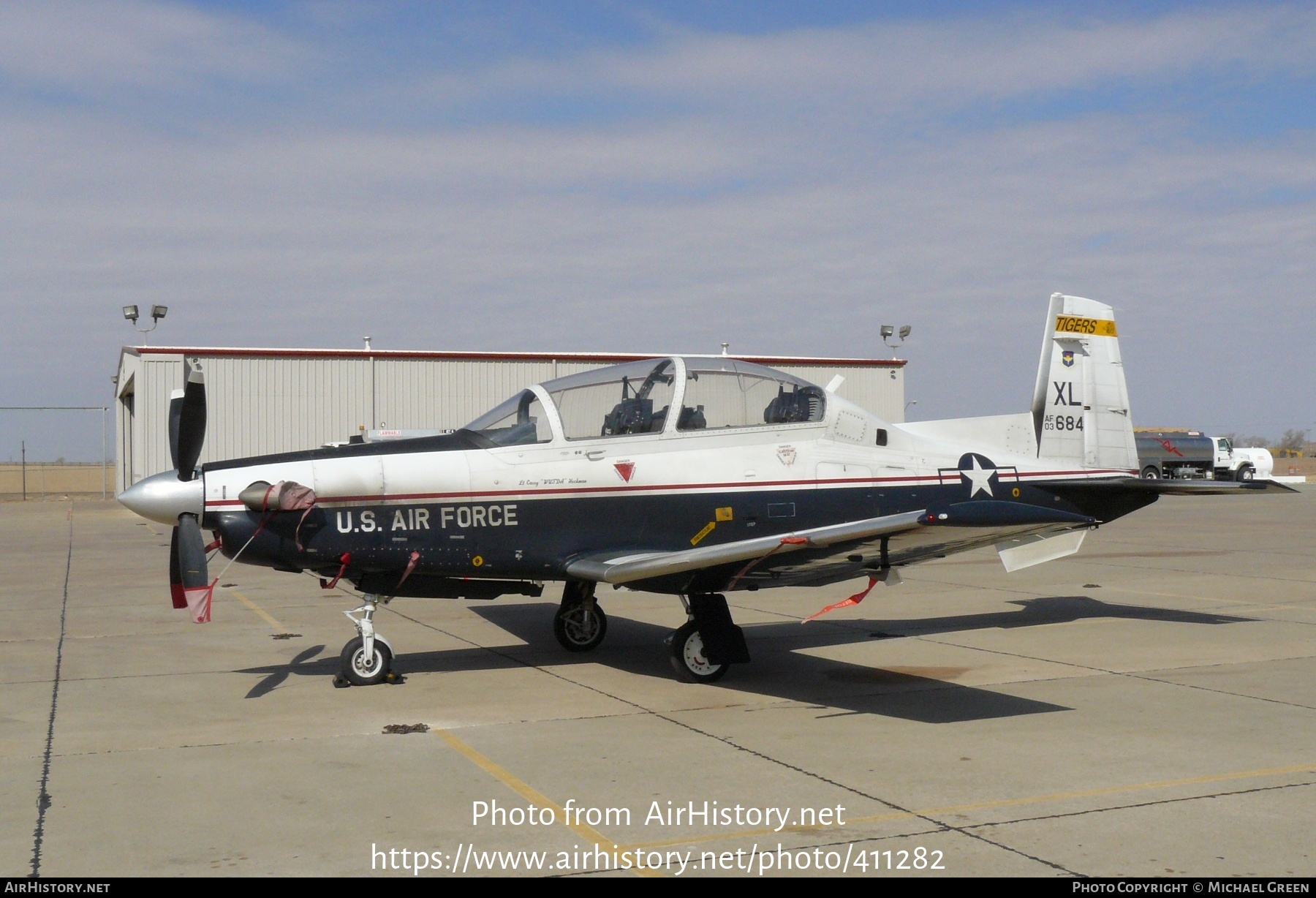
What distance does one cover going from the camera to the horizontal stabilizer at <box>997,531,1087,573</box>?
10.1 metres

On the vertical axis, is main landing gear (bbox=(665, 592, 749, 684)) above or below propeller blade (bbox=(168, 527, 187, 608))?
below

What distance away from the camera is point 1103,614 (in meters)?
11.8

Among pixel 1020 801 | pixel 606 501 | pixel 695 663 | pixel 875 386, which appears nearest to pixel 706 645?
pixel 695 663

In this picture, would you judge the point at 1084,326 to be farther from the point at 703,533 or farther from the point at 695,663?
the point at 695,663

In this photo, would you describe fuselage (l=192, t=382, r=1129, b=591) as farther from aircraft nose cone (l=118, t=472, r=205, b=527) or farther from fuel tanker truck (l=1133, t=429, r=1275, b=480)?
fuel tanker truck (l=1133, t=429, r=1275, b=480)

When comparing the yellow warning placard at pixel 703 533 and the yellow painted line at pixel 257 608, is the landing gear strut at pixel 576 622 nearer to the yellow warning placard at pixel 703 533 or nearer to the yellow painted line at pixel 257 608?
the yellow warning placard at pixel 703 533

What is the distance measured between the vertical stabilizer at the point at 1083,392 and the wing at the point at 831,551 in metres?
2.57

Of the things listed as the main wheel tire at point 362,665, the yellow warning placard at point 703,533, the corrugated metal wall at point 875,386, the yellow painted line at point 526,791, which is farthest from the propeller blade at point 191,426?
the corrugated metal wall at point 875,386

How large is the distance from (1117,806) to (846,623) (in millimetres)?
6285

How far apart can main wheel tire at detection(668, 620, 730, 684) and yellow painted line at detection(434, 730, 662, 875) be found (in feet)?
6.93

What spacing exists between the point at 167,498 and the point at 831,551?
4.43 meters

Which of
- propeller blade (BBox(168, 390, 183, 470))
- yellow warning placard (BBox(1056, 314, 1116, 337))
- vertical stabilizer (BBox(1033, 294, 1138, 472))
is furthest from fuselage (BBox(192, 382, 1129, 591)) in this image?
yellow warning placard (BBox(1056, 314, 1116, 337))

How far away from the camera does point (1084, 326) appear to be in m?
11.2

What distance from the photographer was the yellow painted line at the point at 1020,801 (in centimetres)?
482
